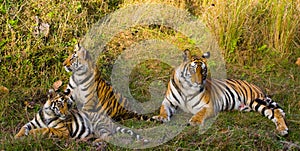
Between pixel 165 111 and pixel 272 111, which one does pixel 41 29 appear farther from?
pixel 272 111

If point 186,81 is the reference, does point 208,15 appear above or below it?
above

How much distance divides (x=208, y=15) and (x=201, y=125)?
2.27 meters

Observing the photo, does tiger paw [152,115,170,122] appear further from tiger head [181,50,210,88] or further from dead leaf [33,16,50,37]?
dead leaf [33,16,50,37]

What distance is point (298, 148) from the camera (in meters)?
4.37

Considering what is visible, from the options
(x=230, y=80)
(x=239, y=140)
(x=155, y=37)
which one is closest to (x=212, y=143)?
(x=239, y=140)

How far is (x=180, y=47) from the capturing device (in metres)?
6.50

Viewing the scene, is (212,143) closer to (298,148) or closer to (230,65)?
(298,148)

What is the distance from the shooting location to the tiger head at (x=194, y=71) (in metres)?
4.81

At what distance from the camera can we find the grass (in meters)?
4.42

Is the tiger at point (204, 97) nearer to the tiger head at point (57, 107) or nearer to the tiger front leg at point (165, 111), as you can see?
the tiger front leg at point (165, 111)

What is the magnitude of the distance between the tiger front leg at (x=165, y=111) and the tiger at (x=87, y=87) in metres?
0.10

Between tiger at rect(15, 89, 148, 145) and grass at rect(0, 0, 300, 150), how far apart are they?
0.42 feet

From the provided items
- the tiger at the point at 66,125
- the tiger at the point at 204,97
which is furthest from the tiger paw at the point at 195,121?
the tiger at the point at 66,125

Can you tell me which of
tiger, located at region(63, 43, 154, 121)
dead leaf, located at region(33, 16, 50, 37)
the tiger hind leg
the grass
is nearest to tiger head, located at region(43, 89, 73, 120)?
the grass
